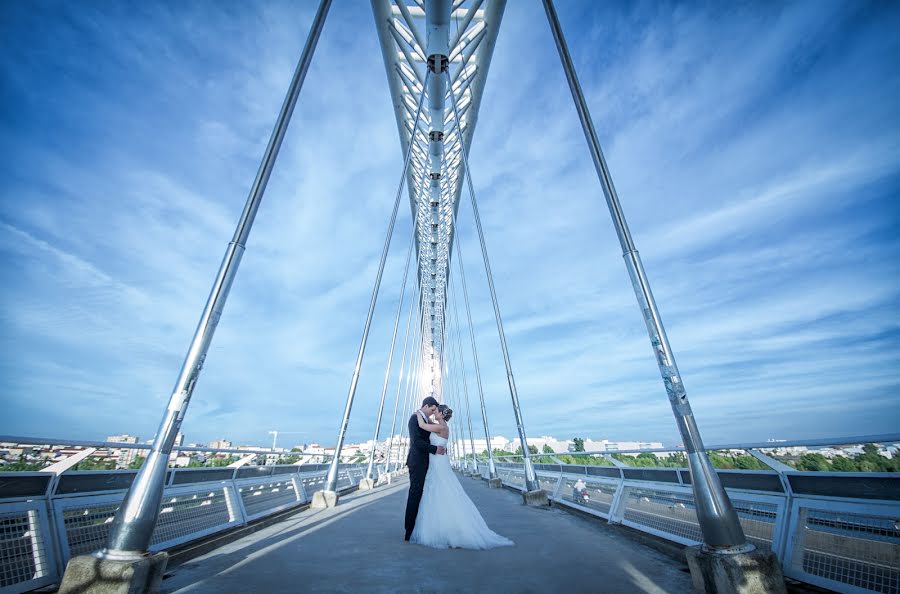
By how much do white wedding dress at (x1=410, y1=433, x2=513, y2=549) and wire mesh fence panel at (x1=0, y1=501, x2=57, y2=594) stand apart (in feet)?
11.0

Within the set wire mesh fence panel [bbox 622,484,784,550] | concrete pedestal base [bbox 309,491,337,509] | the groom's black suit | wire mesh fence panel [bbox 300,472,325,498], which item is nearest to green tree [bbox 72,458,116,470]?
the groom's black suit

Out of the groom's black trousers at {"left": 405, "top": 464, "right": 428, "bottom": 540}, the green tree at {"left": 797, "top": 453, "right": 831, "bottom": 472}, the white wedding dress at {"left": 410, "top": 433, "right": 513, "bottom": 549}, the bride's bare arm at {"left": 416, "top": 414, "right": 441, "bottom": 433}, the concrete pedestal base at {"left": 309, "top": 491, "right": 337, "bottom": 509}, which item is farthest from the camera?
the concrete pedestal base at {"left": 309, "top": 491, "right": 337, "bottom": 509}

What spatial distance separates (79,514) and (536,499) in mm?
7237

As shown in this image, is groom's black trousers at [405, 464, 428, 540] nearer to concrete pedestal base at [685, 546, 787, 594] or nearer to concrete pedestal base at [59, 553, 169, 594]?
concrete pedestal base at [59, 553, 169, 594]

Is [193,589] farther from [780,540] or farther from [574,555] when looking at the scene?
[780,540]

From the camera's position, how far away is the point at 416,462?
517cm

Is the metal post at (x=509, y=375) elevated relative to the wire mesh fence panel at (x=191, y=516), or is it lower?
elevated

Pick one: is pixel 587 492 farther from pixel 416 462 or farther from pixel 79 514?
pixel 79 514

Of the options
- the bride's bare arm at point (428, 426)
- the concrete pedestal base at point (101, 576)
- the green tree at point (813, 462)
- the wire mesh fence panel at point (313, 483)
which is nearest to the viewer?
the concrete pedestal base at point (101, 576)

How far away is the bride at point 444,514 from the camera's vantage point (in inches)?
181

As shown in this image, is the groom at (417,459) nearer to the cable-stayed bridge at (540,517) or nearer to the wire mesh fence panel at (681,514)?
the cable-stayed bridge at (540,517)

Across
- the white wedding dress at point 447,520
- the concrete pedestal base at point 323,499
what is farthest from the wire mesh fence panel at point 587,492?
the concrete pedestal base at point 323,499

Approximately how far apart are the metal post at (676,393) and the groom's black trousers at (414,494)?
3.23 metres

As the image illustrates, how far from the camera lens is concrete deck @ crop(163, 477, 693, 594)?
2.99 m
